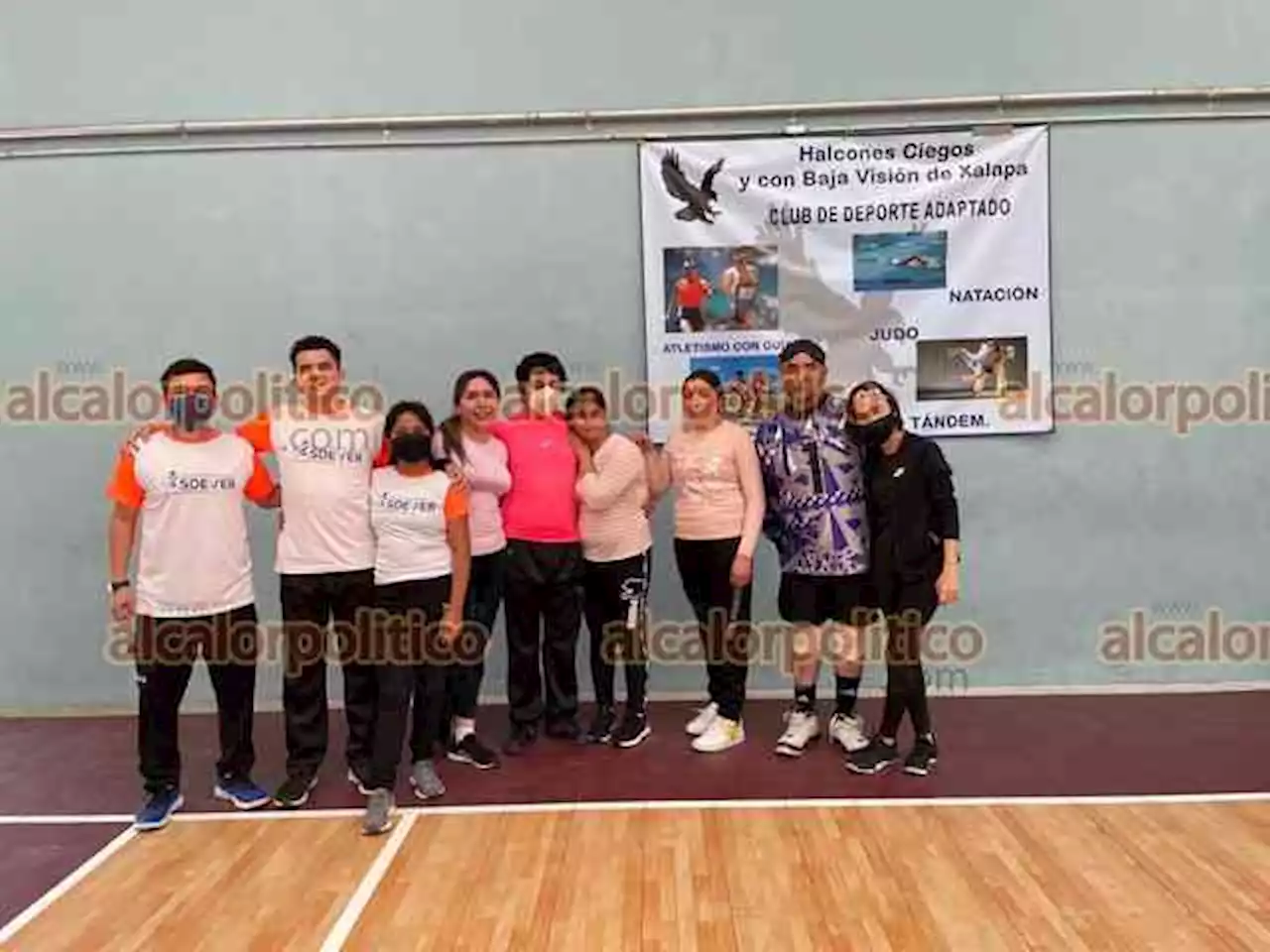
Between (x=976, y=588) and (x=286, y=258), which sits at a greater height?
(x=286, y=258)

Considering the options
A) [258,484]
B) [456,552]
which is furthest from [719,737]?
[258,484]

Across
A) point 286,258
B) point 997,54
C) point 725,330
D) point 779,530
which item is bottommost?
point 779,530

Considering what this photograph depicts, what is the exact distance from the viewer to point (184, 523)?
3566mm

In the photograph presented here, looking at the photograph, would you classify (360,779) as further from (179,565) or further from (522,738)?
(179,565)

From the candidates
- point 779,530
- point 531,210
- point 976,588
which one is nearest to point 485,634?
point 779,530

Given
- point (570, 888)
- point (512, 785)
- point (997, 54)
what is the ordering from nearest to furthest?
point (570, 888), point (512, 785), point (997, 54)

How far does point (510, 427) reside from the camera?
418 centimetres

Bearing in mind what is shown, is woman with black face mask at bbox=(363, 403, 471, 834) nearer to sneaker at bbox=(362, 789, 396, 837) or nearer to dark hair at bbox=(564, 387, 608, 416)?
sneaker at bbox=(362, 789, 396, 837)

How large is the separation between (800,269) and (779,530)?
1321 mm

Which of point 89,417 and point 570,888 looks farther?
point 89,417

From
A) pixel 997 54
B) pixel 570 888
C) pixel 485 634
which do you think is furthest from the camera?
pixel 997 54

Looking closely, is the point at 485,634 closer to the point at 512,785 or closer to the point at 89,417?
the point at 512,785

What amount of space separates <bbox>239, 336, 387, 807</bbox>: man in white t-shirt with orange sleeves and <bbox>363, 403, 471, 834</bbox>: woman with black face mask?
0.07 metres

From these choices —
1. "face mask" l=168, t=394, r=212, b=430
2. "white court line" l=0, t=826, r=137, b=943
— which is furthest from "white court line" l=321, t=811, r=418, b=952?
"face mask" l=168, t=394, r=212, b=430
